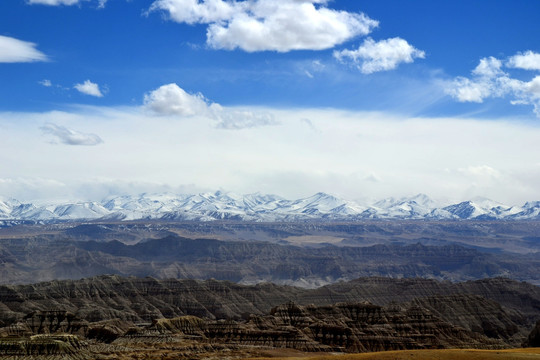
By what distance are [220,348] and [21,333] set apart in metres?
46.1

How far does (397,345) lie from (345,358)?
60.9 metres

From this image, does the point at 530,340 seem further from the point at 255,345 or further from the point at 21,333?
the point at 21,333

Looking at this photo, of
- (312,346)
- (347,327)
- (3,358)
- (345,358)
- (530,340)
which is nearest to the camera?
(345,358)

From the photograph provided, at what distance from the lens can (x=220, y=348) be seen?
181 metres

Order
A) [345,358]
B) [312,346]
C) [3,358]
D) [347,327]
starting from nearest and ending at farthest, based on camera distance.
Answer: [345,358] → [3,358] → [312,346] → [347,327]

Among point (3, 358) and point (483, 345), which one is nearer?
point (3, 358)

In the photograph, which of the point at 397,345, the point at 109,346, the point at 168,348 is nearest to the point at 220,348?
the point at 168,348

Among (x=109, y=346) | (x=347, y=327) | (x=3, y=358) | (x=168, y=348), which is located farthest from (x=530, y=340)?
(x=3, y=358)

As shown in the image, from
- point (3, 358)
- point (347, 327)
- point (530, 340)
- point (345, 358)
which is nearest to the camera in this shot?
point (345, 358)

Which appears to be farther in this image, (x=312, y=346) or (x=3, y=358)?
(x=312, y=346)

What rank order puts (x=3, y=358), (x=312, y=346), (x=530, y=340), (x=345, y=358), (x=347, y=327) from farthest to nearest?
(x=347, y=327) < (x=312, y=346) < (x=530, y=340) < (x=3, y=358) < (x=345, y=358)

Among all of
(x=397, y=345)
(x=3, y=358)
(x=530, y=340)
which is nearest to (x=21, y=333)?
(x=3, y=358)

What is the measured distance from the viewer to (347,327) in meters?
200

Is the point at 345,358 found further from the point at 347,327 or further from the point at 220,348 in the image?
the point at 347,327
